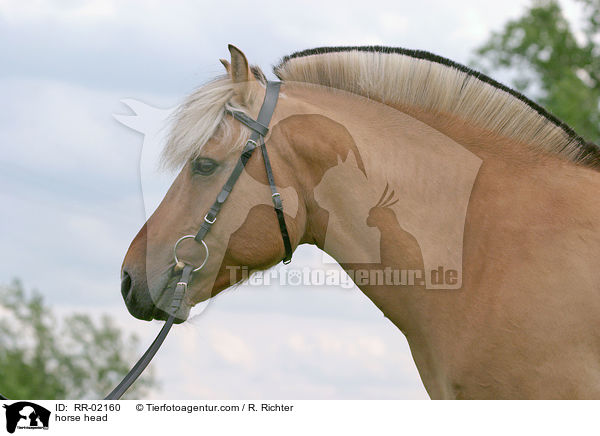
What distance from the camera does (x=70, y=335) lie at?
30984mm

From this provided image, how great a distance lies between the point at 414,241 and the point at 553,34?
26385mm

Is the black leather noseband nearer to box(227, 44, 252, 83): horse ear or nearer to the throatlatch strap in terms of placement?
the throatlatch strap

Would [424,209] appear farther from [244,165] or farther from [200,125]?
[200,125]

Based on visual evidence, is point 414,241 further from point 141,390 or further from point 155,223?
point 141,390

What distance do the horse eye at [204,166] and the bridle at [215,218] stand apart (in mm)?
119

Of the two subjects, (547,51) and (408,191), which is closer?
(408,191)

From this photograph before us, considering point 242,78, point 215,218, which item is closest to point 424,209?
point 215,218

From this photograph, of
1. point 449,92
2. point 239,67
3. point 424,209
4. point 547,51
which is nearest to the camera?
point 424,209

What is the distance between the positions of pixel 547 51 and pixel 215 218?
26489mm

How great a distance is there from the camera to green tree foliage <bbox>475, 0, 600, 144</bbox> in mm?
Answer: 24688

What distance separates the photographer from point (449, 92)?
3.76m
